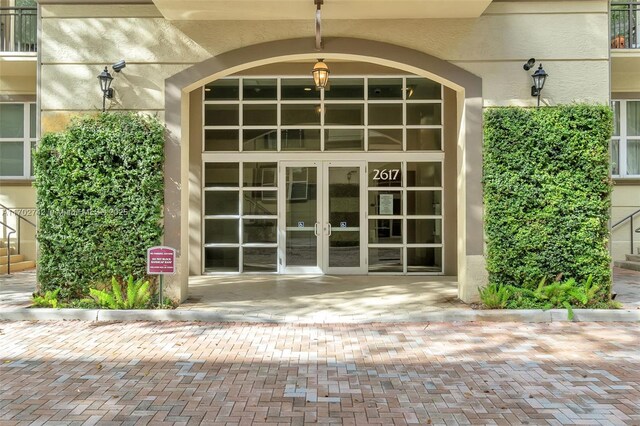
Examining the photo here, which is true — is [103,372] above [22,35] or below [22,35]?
below

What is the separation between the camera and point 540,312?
8148 millimetres

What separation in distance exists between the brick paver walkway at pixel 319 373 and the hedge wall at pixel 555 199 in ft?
3.69

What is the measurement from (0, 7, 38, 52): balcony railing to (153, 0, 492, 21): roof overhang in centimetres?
771

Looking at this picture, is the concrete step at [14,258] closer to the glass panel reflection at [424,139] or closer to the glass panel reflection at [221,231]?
the glass panel reflection at [221,231]

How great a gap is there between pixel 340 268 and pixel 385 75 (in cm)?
469

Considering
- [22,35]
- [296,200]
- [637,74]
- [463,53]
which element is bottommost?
[296,200]

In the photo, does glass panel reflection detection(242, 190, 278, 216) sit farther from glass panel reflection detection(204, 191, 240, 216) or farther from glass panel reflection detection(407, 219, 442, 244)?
glass panel reflection detection(407, 219, 442, 244)

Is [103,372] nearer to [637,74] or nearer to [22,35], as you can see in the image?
[22,35]

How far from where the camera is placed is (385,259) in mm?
12789

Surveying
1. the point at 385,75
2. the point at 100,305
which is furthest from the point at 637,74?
the point at 100,305

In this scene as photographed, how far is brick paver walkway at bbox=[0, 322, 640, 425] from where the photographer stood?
15.2 ft

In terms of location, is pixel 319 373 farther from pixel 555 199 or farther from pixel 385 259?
pixel 385 259

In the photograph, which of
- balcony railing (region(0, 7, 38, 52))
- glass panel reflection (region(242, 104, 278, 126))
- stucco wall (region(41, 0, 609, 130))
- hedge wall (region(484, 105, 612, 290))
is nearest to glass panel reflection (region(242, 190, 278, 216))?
glass panel reflection (region(242, 104, 278, 126))

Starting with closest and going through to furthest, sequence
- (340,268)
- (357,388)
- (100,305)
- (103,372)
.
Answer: (357,388) < (103,372) < (100,305) < (340,268)
